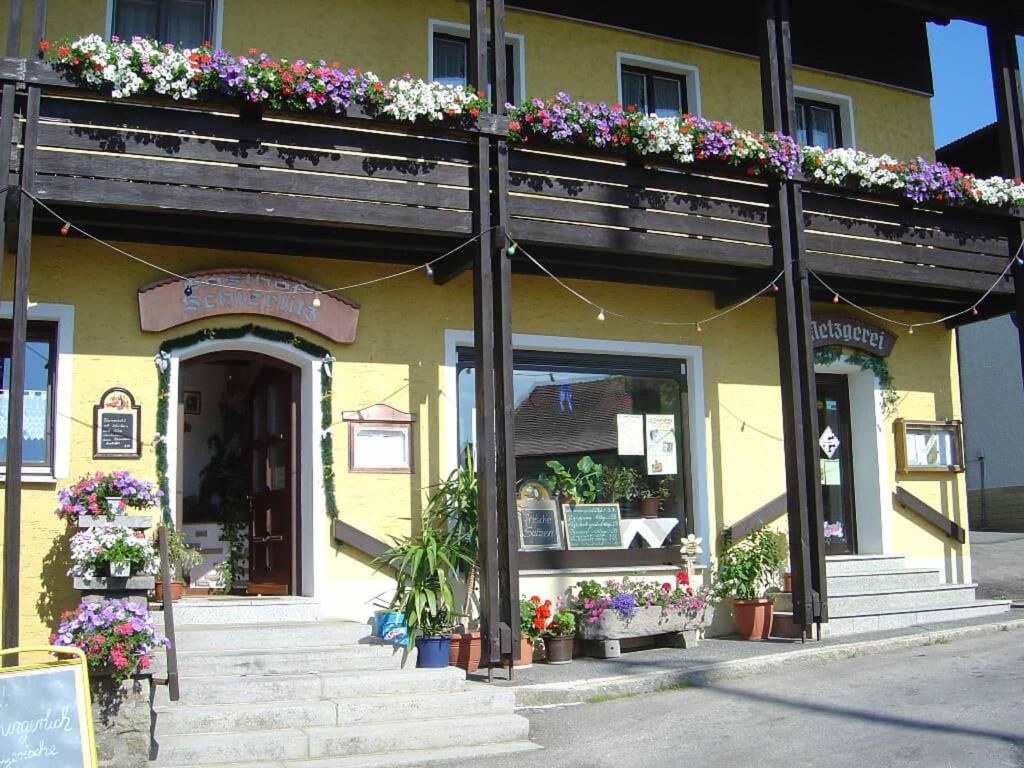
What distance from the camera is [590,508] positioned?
36.4 feet

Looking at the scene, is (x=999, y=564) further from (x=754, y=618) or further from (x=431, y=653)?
(x=431, y=653)

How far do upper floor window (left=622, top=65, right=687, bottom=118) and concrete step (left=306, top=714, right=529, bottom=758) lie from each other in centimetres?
720

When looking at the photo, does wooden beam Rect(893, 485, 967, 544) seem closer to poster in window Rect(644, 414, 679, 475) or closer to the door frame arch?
poster in window Rect(644, 414, 679, 475)

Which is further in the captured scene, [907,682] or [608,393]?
[608,393]

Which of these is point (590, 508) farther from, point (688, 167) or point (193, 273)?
point (193, 273)

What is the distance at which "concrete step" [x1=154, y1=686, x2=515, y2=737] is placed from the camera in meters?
7.05

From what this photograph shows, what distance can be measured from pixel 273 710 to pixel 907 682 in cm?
495

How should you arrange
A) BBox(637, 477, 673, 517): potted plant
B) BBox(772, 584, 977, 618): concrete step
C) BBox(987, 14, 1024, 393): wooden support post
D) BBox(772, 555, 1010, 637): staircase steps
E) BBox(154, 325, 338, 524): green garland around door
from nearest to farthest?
BBox(154, 325, 338, 524): green garland around door → BBox(772, 555, 1010, 637): staircase steps → BBox(772, 584, 977, 618): concrete step → BBox(637, 477, 673, 517): potted plant → BBox(987, 14, 1024, 393): wooden support post

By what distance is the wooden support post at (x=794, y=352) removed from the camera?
10.2 m

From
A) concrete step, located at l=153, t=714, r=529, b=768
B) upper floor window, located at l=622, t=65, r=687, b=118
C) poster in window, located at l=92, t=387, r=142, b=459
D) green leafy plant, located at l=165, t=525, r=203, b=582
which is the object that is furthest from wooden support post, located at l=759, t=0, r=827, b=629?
poster in window, located at l=92, t=387, r=142, b=459

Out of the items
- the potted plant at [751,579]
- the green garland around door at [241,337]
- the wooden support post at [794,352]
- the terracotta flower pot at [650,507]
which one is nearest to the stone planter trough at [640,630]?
the potted plant at [751,579]

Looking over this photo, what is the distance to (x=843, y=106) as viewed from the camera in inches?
525

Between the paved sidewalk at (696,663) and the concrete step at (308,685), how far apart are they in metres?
0.69

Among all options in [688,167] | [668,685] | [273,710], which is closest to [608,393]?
[688,167]
